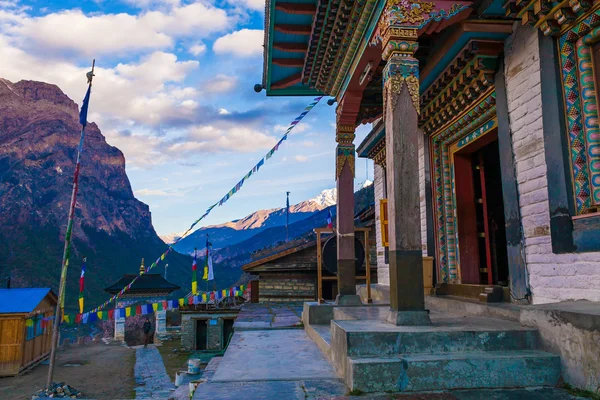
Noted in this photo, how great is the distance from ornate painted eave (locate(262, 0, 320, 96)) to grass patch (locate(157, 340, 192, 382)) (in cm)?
1508

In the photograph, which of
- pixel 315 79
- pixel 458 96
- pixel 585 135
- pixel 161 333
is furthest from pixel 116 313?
pixel 585 135

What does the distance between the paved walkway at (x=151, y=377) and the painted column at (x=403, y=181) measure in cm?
1055

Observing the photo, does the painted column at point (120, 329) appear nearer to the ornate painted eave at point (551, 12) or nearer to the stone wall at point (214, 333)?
the stone wall at point (214, 333)

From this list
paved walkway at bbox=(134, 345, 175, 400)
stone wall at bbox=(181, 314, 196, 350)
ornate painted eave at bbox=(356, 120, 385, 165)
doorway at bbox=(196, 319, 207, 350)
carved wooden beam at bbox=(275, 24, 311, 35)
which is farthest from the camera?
doorway at bbox=(196, 319, 207, 350)

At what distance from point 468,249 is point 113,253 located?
303 ft

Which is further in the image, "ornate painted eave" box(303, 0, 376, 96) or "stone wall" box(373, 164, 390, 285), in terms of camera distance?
"stone wall" box(373, 164, 390, 285)

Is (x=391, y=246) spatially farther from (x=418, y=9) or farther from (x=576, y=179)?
(x=418, y=9)

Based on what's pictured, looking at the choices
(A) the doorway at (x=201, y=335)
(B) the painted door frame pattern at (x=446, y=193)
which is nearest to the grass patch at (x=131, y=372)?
(A) the doorway at (x=201, y=335)

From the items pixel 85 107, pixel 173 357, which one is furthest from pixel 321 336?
pixel 173 357

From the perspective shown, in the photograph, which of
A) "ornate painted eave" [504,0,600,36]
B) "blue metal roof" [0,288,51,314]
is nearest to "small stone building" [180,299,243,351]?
"blue metal roof" [0,288,51,314]

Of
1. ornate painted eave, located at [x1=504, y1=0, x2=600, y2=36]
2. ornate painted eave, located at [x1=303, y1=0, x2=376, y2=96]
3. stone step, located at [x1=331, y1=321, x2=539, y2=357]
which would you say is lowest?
stone step, located at [x1=331, y1=321, x2=539, y2=357]

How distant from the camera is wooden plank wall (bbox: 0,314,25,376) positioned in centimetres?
1934

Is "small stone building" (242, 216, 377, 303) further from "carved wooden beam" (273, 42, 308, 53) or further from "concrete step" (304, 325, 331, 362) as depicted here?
"concrete step" (304, 325, 331, 362)

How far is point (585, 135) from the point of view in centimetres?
430
